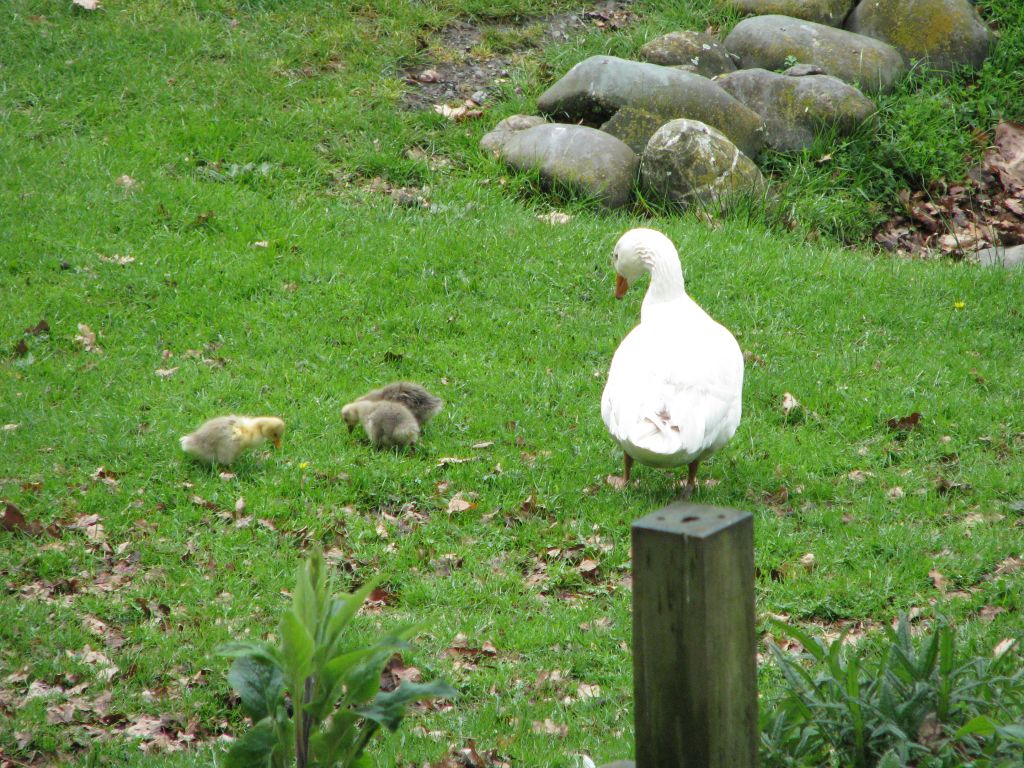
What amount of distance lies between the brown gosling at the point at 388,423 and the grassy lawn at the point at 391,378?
0.13 meters

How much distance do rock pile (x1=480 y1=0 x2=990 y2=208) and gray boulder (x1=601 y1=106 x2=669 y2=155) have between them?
13 mm

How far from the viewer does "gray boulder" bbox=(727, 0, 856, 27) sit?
13070 millimetres

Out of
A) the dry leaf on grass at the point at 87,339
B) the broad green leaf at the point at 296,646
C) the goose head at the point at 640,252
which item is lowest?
the dry leaf on grass at the point at 87,339

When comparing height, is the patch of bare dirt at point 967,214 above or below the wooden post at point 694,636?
below

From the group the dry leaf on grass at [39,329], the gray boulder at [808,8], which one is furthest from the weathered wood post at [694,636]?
the gray boulder at [808,8]

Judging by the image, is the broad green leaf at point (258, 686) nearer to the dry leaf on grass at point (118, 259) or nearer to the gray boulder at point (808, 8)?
the dry leaf on grass at point (118, 259)

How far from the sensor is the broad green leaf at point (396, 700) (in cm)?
208

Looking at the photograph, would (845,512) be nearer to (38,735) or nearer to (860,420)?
(860,420)

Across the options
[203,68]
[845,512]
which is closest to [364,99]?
[203,68]

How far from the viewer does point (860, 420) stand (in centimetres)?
702

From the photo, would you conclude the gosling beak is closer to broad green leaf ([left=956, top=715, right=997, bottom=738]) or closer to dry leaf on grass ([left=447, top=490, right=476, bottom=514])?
dry leaf on grass ([left=447, top=490, right=476, bottom=514])

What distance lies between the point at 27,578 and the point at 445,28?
9896mm

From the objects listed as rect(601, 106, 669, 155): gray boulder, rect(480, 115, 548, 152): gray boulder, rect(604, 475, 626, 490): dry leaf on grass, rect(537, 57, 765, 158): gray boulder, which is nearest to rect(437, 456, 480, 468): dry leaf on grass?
rect(604, 475, 626, 490): dry leaf on grass

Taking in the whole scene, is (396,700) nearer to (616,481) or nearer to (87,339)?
(616,481)
